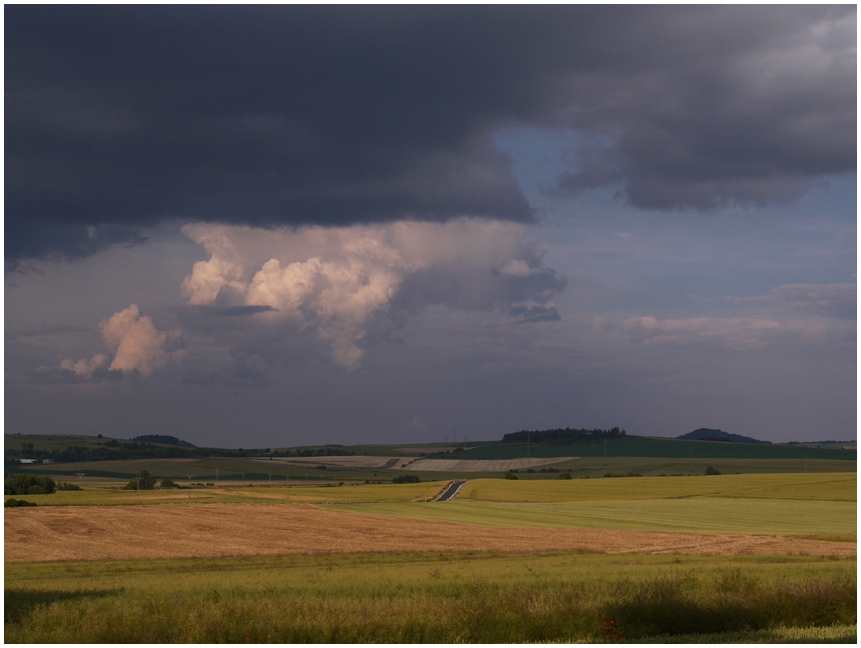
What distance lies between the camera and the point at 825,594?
21406mm

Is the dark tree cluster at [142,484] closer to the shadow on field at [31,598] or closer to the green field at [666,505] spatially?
the green field at [666,505]

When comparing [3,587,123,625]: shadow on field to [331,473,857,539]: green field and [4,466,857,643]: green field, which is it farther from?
[331,473,857,539]: green field

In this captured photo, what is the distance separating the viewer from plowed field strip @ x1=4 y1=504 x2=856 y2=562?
48.1 metres

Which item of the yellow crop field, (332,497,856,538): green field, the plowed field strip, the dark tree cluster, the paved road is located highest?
the plowed field strip

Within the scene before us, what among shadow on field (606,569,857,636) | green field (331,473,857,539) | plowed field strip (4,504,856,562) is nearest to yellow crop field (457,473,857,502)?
green field (331,473,857,539)

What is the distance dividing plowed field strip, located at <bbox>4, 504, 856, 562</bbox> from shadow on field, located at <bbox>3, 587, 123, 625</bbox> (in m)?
21.0

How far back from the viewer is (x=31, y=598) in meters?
24.4

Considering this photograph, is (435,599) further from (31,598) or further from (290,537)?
(290,537)

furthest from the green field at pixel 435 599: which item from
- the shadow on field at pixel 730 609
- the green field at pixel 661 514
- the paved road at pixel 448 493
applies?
the paved road at pixel 448 493

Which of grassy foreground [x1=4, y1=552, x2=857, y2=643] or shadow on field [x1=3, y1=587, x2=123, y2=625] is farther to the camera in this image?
shadow on field [x1=3, y1=587, x2=123, y2=625]

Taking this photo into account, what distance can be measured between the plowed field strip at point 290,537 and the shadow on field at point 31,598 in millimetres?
20982

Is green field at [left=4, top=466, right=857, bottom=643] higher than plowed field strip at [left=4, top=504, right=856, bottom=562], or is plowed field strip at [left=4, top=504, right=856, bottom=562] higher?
green field at [left=4, top=466, right=857, bottom=643]

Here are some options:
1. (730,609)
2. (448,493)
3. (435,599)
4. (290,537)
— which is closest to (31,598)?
(435,599)

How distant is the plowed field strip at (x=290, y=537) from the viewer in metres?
48.1
